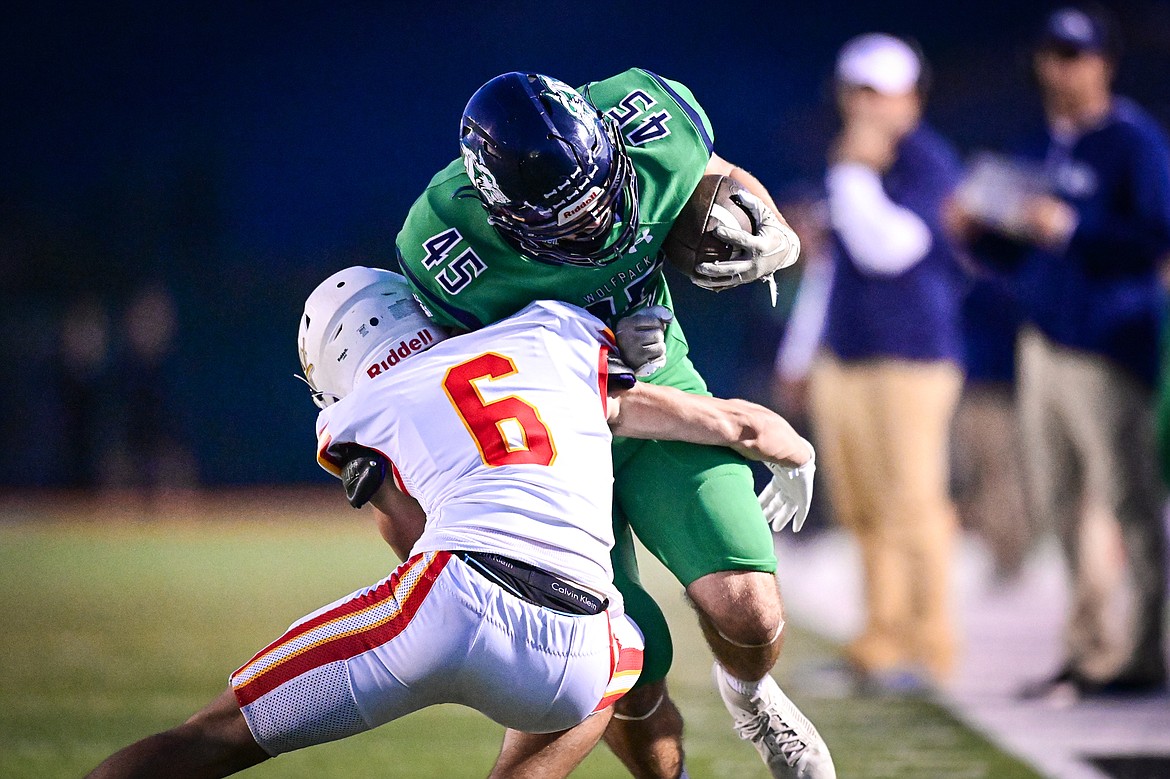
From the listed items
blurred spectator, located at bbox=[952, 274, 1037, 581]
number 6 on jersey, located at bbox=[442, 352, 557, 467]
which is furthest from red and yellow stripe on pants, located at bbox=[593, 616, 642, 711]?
blurred spectator, located at bbox=[952, 274, 1037, 581]

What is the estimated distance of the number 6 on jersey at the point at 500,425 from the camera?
7.06 feet

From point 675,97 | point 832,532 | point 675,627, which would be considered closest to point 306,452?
point 832,532

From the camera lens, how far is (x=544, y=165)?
2.33 meters

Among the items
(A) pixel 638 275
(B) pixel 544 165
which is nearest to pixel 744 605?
(A) pixel 638 275

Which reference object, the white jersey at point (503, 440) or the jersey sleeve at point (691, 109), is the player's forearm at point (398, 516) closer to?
the white jersey at point (503, 440)

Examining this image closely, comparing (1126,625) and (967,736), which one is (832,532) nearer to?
(1126,625)

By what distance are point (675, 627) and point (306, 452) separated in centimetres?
949

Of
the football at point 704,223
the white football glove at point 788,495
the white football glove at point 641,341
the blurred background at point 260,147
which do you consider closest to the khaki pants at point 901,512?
the white football glove at point 788,495

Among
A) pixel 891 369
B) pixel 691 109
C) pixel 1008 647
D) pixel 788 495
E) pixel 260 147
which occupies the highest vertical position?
pixel 260 147

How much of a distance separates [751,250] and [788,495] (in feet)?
1.80

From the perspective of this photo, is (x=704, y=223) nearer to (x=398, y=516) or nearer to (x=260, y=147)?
(x=398, y=516)

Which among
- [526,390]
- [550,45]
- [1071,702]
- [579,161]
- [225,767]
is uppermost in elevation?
[550,45]

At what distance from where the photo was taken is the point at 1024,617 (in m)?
6.48

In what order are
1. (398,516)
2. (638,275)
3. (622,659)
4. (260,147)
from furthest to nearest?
(260,147)
(638,275)
(398,516)
(622,659)
